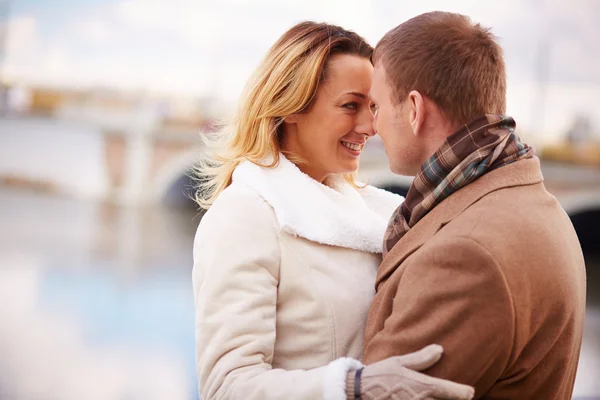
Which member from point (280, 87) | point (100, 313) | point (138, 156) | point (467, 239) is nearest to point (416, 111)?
point (467, 239)

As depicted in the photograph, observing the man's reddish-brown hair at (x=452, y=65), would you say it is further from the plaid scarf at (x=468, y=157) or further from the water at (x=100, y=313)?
the water at (x=100, y=313)

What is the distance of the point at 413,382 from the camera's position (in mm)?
1077

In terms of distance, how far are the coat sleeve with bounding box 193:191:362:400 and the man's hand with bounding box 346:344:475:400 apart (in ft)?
0.28

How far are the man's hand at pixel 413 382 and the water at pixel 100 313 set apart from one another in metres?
4.26

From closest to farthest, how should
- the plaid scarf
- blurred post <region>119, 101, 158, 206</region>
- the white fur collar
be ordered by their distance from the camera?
the plaid scarf < the white fur collar < blurred post <region>119, 101, 158, 206</region>

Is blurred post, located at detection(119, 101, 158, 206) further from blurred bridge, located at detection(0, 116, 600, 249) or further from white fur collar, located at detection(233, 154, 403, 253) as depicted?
white fur collar, located at detection(233, 154, 403, 253)

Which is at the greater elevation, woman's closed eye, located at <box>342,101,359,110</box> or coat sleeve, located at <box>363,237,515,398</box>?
woman's closed eye, located at <box>342,101,359,110</box>

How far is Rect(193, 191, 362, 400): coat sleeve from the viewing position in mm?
Result: 1226

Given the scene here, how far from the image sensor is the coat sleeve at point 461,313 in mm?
1067

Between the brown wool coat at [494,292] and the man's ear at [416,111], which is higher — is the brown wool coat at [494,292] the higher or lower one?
the lower one

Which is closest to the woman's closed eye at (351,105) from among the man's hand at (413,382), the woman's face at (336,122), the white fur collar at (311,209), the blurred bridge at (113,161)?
the woman's face at (336,122)

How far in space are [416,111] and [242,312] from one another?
17.1 inches

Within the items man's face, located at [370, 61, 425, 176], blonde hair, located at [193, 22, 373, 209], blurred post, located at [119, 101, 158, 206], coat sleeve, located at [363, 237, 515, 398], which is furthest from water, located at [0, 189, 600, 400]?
coat sleeve, located at [363, 237, 515, 398]

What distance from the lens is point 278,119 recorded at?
5.08ft
